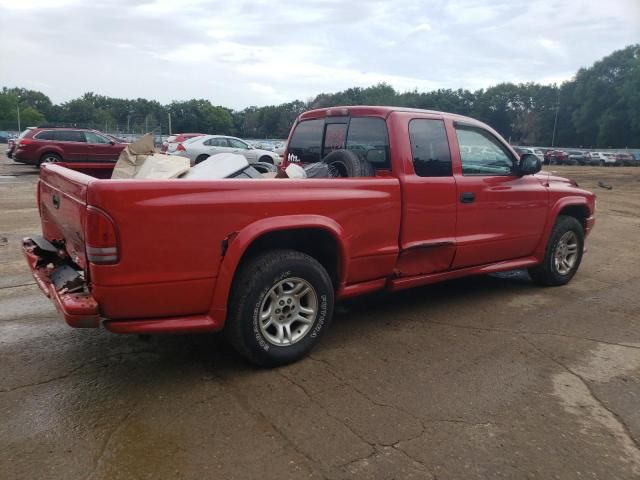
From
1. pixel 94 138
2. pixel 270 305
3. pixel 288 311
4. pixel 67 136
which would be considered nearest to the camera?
pixel 270 305

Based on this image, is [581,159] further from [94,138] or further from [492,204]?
[492,204]

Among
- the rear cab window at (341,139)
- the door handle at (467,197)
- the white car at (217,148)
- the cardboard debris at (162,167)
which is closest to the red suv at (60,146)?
the white car at (217,148)

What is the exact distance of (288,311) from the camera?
12.2ft

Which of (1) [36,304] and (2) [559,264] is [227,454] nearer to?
(1) [36,304]

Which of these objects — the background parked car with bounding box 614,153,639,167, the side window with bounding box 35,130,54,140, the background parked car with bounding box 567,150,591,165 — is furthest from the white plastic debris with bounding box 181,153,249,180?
the background parked car with bounding box 614,153,639,167

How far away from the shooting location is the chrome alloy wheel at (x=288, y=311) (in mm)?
3607

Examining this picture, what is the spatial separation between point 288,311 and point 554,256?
11.3 feet

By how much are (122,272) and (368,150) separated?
90.4 inches

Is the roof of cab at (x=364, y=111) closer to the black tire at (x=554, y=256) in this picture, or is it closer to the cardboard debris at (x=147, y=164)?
the cardboard debris at (x=147, y=164)

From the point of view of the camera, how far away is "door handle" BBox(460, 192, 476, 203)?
4.63 m

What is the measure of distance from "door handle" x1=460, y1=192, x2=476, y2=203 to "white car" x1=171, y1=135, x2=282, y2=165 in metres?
14.4

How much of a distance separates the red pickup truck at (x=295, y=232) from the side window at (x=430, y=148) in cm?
1

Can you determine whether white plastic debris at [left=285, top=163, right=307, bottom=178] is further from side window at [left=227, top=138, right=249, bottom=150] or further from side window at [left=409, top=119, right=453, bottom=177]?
side window at [left=227, top=138, right=249, bottom=150]

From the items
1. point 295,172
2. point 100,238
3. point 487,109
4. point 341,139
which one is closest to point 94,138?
point 341,139
